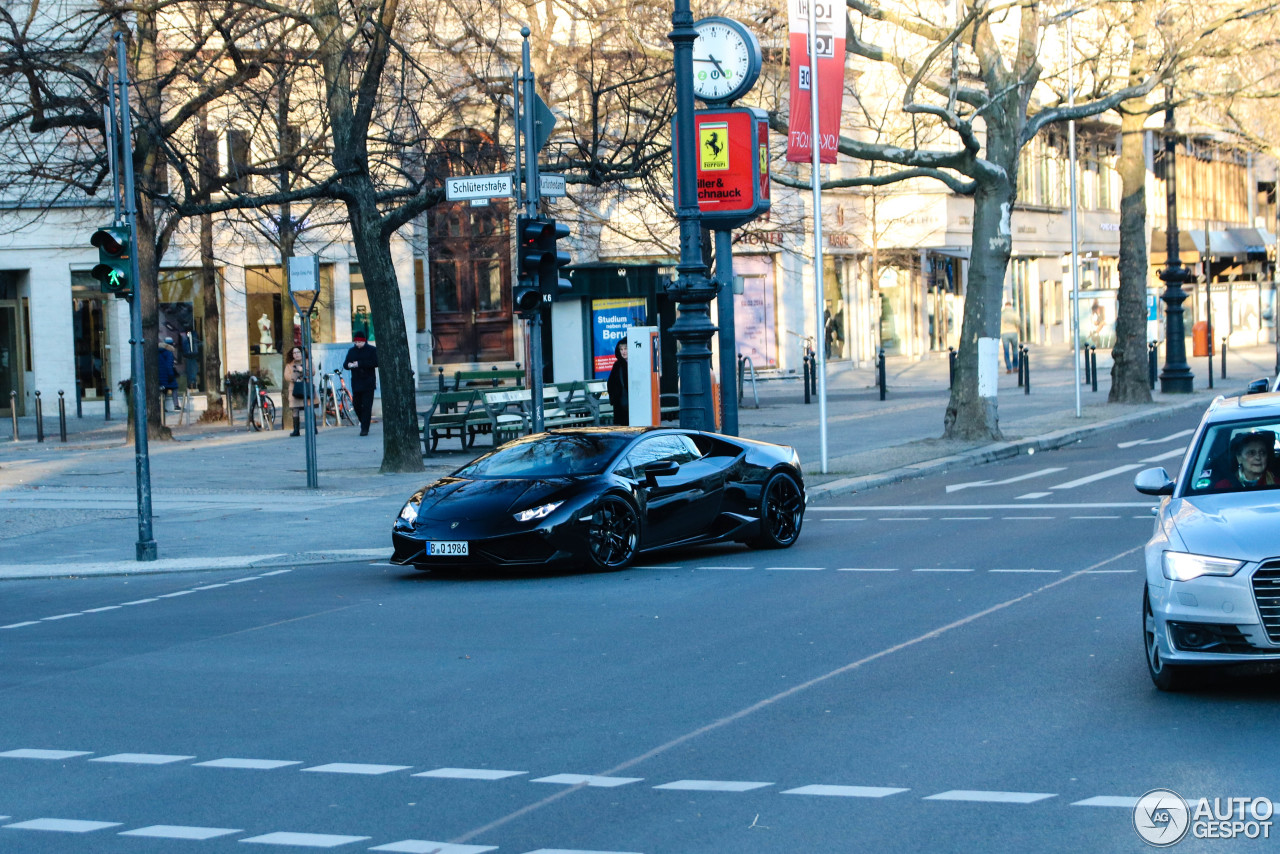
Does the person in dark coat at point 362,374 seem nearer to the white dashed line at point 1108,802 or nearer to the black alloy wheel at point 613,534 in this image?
the black alloy wheel at point 613,534

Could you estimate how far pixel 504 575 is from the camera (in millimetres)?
14172

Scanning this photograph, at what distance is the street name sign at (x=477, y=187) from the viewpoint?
18156 millimetres

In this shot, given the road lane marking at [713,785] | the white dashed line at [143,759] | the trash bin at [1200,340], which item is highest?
the trash bin at [1200,340]

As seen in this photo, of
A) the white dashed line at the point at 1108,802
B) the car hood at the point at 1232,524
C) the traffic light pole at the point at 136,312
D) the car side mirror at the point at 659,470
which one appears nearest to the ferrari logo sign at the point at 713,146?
the car side mirror at the point at 659,470

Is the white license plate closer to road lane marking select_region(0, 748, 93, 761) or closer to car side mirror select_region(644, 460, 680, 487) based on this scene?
car side mirror select_region(644, 460, 680, 487)

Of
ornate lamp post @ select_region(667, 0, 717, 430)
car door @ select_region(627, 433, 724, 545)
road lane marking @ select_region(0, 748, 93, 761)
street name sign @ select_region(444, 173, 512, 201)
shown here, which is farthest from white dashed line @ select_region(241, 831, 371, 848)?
street name sign @ select_region(444, 173, 512, 201)

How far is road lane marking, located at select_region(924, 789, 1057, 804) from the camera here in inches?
243

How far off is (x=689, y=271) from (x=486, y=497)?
5613mm

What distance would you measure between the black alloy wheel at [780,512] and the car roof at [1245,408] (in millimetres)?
6253

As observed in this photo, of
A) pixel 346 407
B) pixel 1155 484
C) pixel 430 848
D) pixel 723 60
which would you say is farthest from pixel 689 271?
pixel 346 407

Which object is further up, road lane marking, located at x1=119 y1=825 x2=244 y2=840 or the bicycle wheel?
the bicycle wheel

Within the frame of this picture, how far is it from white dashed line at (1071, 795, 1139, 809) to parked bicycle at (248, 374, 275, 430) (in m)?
29.3

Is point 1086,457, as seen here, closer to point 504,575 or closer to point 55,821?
point 504,575

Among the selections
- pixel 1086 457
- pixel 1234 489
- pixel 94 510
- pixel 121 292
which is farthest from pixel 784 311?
pixel 1234 489
